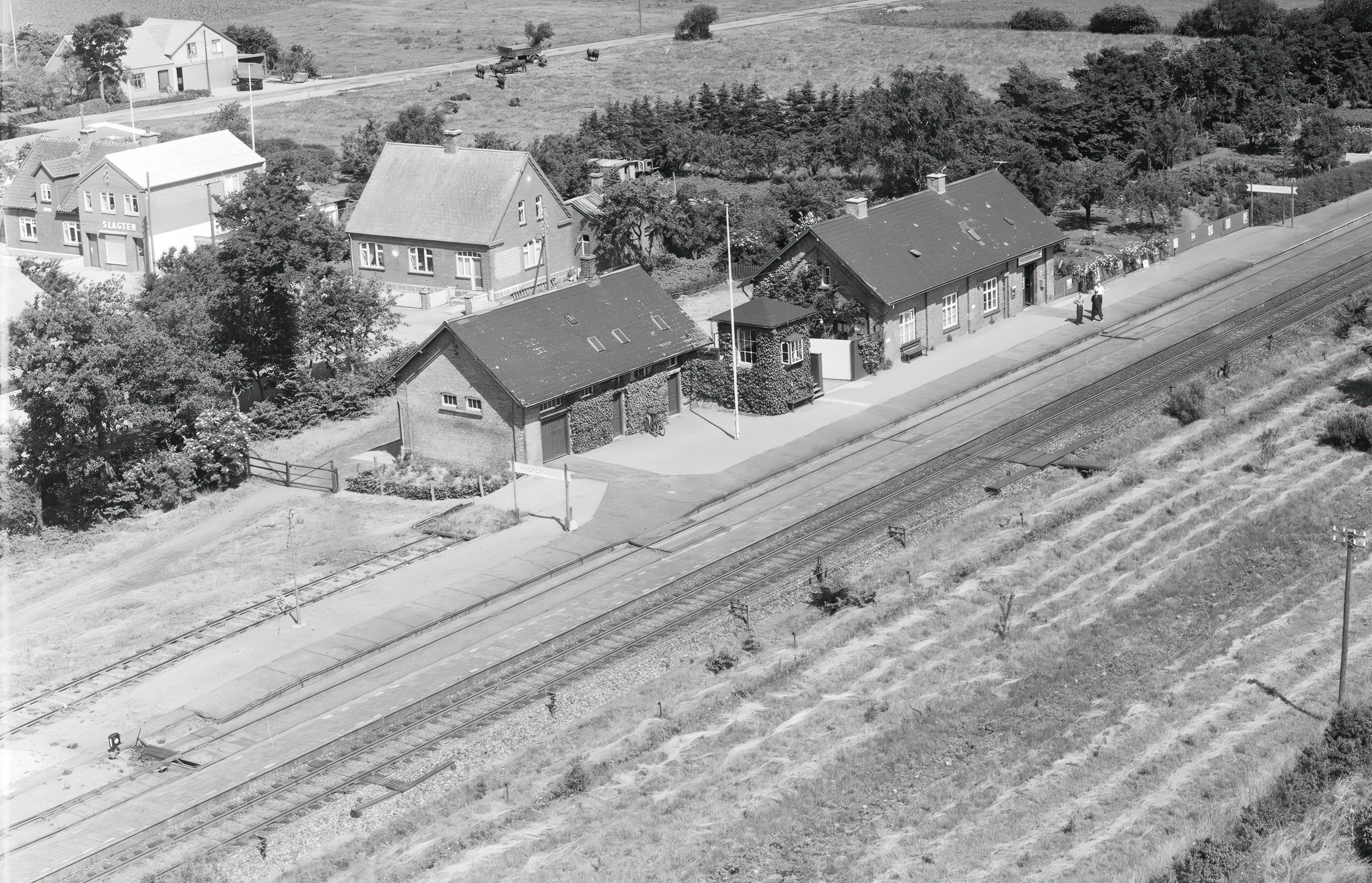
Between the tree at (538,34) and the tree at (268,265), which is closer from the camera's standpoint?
the tree at (268,265)

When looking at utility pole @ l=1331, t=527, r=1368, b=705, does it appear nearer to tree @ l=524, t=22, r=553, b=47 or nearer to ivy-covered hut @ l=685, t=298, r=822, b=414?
ivy-covered hut @ l=685, t=298, r=822, b=414

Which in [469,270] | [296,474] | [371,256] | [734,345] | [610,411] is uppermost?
[371,256]

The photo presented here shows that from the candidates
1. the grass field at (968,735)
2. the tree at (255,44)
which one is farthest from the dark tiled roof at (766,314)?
the tree at (255,44)

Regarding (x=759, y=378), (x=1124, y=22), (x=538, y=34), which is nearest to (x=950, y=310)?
(x=759, y=378)

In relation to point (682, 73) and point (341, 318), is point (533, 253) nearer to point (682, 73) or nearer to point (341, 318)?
point (341, 318)

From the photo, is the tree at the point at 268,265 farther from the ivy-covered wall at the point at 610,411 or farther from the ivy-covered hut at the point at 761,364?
the ivy-covered hut at the point at 761,364

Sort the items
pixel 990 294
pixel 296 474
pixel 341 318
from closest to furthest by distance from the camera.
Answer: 1. pixel 296 474
2. pixel 341 318
3. pixel 990 294
